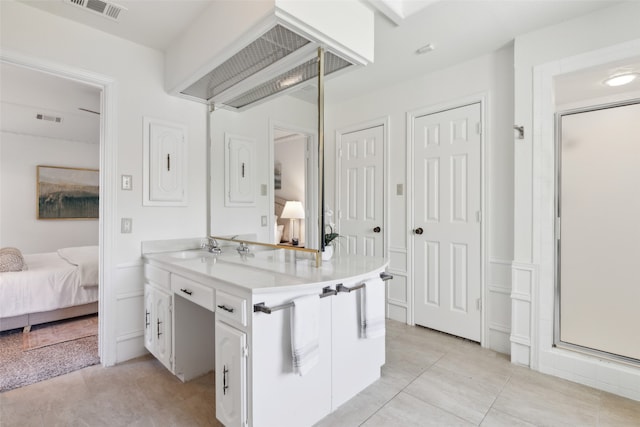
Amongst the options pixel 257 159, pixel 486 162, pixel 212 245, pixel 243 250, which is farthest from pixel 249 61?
pixel 486 162

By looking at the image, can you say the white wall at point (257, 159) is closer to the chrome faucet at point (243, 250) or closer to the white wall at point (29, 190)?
the chrome faucet at point (243, 250)

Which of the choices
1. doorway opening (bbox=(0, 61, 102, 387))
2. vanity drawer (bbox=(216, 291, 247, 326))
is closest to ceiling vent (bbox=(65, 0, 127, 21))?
doorway opening (bbox=(0, 61, 102, 387))

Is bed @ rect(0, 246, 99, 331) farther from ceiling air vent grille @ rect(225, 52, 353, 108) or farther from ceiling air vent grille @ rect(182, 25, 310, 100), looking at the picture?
ceiling air vent grille @ rect(225, 52, 353, 108)

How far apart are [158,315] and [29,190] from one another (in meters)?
4.43

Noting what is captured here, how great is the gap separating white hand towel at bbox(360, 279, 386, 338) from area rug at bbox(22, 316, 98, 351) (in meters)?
2.74

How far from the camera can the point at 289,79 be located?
7.67ft

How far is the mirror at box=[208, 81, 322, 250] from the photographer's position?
2186mm

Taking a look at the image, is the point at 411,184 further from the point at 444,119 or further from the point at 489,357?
the point at 489,357

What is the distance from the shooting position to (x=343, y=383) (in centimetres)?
179

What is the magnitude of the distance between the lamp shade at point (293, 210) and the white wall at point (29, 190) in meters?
4.81

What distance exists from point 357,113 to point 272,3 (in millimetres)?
2163

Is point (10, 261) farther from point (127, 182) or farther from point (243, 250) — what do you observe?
point (243, 250)

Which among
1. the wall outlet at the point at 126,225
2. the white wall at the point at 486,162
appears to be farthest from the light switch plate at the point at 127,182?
the white wall at the point at 486,162

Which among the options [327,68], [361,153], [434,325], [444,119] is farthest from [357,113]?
[434,325]
